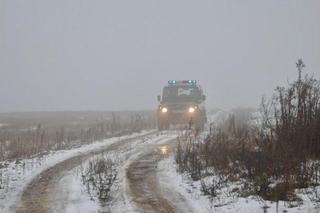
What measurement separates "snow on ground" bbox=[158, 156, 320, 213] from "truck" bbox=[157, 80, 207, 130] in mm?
17874

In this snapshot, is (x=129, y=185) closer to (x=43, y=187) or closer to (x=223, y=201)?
(x=43, y=187)

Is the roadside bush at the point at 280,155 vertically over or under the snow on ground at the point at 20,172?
over

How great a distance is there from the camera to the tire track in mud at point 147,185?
31.2 ft

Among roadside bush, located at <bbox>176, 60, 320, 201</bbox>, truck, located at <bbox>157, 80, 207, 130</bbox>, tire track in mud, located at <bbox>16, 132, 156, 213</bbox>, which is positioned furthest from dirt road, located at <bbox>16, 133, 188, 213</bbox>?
truck, located at <bbox>157, 80, 207, 130</bbox>

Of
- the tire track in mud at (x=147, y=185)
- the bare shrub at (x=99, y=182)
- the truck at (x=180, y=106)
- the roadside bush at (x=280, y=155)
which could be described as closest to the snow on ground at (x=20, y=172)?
the bare shrub at (x=99, y=182)

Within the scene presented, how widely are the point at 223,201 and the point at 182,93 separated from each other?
23307 millimetres

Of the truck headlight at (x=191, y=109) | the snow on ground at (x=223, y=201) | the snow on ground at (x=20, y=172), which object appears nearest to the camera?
the snow on ground at (x=223, y=201)

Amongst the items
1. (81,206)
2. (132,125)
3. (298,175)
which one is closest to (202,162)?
(298,175)

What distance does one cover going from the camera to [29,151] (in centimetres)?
1936

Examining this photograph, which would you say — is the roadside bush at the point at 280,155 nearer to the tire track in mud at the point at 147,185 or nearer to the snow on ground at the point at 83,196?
the tire track in mud at the point at 147,185

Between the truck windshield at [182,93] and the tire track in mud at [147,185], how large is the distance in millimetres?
14592

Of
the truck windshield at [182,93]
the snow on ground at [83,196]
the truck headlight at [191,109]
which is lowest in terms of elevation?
the snow on ground at [83,196]

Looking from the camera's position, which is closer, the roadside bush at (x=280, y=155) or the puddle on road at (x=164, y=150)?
the roadside bush at (x=280, y=155)

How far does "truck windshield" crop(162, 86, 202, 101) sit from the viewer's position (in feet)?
107
